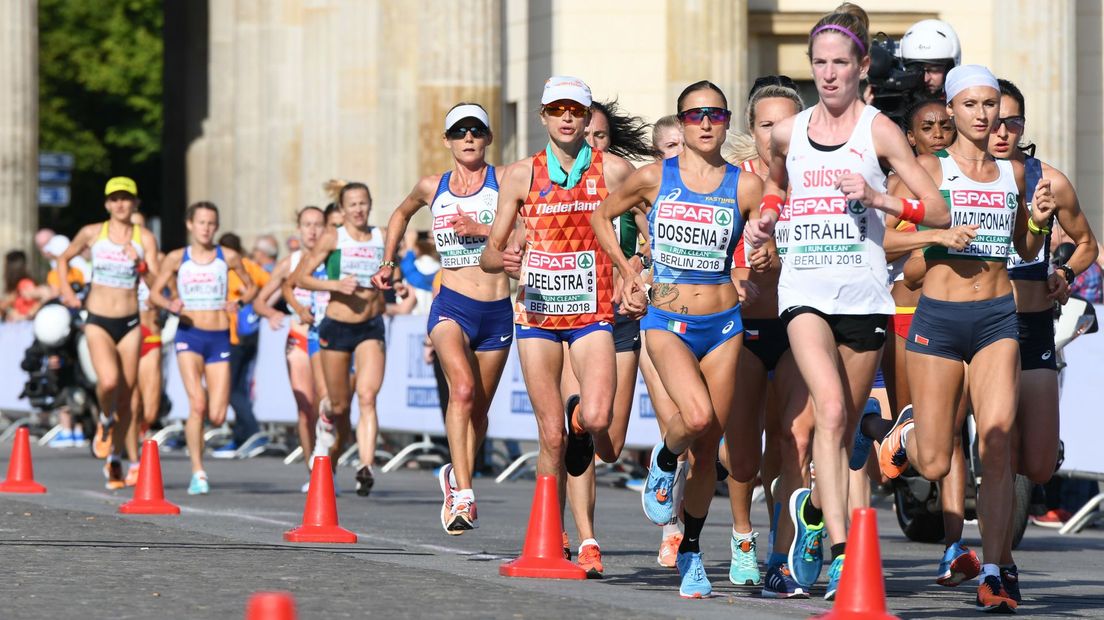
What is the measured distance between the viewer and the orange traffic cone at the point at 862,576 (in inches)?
331

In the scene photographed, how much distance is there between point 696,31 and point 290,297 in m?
10.1

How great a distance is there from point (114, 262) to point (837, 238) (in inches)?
395

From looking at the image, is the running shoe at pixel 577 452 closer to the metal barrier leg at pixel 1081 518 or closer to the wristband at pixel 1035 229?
the wristband at pixel 1035 229

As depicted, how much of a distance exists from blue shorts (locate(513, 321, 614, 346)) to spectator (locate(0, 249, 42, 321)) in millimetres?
20189

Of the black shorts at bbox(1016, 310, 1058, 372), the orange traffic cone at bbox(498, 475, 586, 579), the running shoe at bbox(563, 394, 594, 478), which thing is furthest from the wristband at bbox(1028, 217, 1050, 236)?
the orange traffic cone at bbox(498, 475, 586, 579)

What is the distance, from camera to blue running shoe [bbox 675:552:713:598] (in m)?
10.2

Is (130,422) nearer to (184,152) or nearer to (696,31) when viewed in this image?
(696,31)

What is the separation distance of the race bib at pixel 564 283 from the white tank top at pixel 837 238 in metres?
1.39

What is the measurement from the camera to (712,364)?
10.4m

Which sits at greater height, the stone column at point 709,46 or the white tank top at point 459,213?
the stone column at point 709,46

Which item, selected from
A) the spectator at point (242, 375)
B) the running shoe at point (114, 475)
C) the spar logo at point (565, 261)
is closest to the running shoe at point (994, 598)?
the spar logo at point (565, 261)

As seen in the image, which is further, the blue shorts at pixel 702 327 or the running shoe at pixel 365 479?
the running shoe at pixel 365 479

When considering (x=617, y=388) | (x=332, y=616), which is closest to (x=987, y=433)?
(x=617, y=388)

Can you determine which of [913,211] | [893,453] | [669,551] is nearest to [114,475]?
[669,551]
